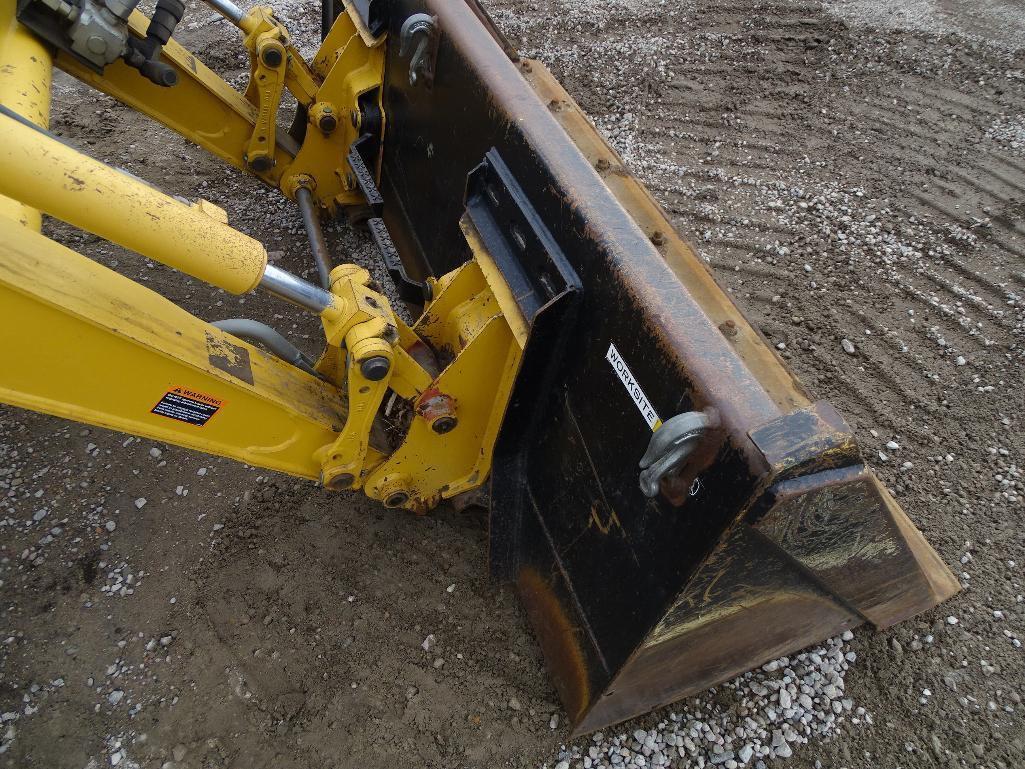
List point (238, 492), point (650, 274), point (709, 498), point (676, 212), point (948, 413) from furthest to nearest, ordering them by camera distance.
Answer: point (676, 212) → point (948, 413) → point (238, 492) → point (650, 274) → point (709, 498)

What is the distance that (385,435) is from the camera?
95.7 inches

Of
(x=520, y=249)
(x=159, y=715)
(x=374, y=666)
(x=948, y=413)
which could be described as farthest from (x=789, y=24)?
(x=159, y=715)

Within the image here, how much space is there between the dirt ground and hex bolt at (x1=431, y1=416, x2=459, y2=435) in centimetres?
77

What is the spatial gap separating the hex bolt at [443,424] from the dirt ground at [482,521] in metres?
0.77

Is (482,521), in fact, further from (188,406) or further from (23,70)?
(23,70)

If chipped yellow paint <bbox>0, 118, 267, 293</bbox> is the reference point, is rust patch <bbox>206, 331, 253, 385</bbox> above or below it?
below

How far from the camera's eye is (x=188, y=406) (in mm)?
1852

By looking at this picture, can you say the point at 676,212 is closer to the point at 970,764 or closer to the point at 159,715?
Answer: the point at 970,764

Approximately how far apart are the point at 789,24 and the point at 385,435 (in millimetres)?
5174

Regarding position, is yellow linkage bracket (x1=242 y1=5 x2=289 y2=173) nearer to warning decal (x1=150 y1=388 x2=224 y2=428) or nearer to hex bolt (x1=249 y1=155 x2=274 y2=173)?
Result: hex bolt (x1=249 y1=155 x2=274 y2=173)

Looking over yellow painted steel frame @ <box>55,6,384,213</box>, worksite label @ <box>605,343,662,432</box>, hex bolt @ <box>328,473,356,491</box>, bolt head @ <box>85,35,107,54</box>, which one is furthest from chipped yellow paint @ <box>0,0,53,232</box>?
worksite label @ <box>605,343,662,432</box>

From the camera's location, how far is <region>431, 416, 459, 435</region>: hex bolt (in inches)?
87.0

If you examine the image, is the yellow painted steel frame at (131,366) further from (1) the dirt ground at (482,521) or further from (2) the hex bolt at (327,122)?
(2) the hex bolt at (327,122)

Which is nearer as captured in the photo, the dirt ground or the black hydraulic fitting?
the dirt ground
